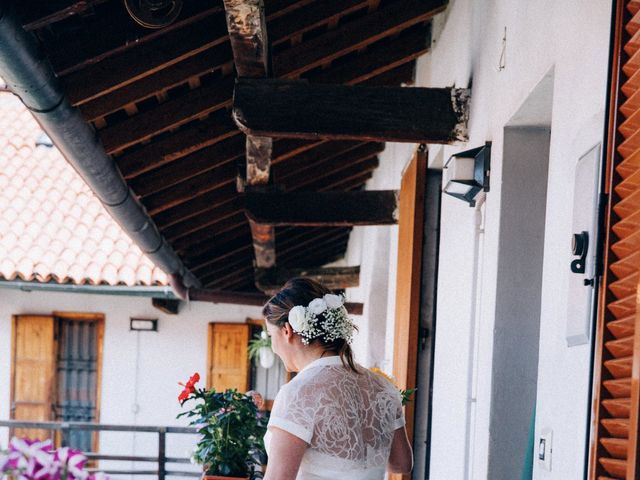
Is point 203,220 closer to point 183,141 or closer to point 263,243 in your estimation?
point 263,243

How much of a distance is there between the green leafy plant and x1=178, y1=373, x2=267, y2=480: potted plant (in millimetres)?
6098

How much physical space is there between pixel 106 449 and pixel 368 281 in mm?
4321

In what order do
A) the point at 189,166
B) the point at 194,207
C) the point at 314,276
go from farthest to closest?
the point at 314,276 < the point at 194,207 < the point at 189,166

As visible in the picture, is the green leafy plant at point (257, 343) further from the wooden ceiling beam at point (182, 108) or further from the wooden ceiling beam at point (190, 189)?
the wooden ceiling beam at point (182, 108)

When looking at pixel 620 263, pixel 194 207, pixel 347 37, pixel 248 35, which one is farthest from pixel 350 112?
pixel 194 207

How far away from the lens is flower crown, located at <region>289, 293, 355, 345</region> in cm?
236

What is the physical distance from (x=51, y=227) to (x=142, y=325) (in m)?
1.55

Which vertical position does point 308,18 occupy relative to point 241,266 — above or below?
above

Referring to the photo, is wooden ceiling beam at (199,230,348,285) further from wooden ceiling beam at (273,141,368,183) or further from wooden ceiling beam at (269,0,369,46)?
wooden ceiling beam at (269,0,369,46)

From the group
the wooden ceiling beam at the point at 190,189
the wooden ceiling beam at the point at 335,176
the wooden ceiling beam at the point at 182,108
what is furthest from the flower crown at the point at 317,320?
the wooden ceiling beam at the point at 335,176

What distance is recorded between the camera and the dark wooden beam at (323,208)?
5.25 m

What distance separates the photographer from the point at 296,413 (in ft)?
7.22

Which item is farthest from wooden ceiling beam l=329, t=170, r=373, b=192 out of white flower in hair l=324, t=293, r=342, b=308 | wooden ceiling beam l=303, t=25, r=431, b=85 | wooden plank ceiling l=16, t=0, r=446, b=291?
white flower in hair l=324, t=293, r=342, b=308

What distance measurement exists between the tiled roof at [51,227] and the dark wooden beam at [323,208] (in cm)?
347
